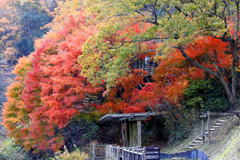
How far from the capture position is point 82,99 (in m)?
20.6

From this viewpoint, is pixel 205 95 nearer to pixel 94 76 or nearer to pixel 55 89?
pixel 94 76

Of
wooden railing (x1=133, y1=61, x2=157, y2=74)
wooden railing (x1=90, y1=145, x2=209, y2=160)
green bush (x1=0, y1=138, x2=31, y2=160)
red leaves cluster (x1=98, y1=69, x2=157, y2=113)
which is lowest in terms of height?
green bush (x1=0, y1=138, x2=31, y2=160)

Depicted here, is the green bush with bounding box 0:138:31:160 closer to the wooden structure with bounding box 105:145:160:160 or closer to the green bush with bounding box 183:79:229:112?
the wooden structure with bounding box 105:145:160:160

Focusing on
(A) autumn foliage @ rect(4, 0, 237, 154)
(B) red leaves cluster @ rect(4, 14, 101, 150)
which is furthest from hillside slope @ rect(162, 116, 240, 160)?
(B) red leaves cluster @ rect(4, 14, 101, 150)

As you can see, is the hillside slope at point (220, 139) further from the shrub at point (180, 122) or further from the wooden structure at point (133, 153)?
the wooden structure at point (133, 153)

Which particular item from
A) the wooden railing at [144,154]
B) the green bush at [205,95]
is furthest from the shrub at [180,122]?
the wooden railing at [144,154]

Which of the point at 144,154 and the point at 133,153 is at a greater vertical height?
the point at 144,154

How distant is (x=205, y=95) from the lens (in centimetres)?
1986

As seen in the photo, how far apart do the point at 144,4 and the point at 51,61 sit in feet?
28.2

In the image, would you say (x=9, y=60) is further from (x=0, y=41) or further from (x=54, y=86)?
(x=54, y=86)

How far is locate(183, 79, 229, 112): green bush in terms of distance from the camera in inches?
759

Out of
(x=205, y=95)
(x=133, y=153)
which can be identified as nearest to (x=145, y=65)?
(x=205, y=95)

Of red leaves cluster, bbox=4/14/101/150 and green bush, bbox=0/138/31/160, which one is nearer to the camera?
green bush, bbox=0/138/31/160

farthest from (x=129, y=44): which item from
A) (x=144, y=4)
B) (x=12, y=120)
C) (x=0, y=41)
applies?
(x=0, y=41)
